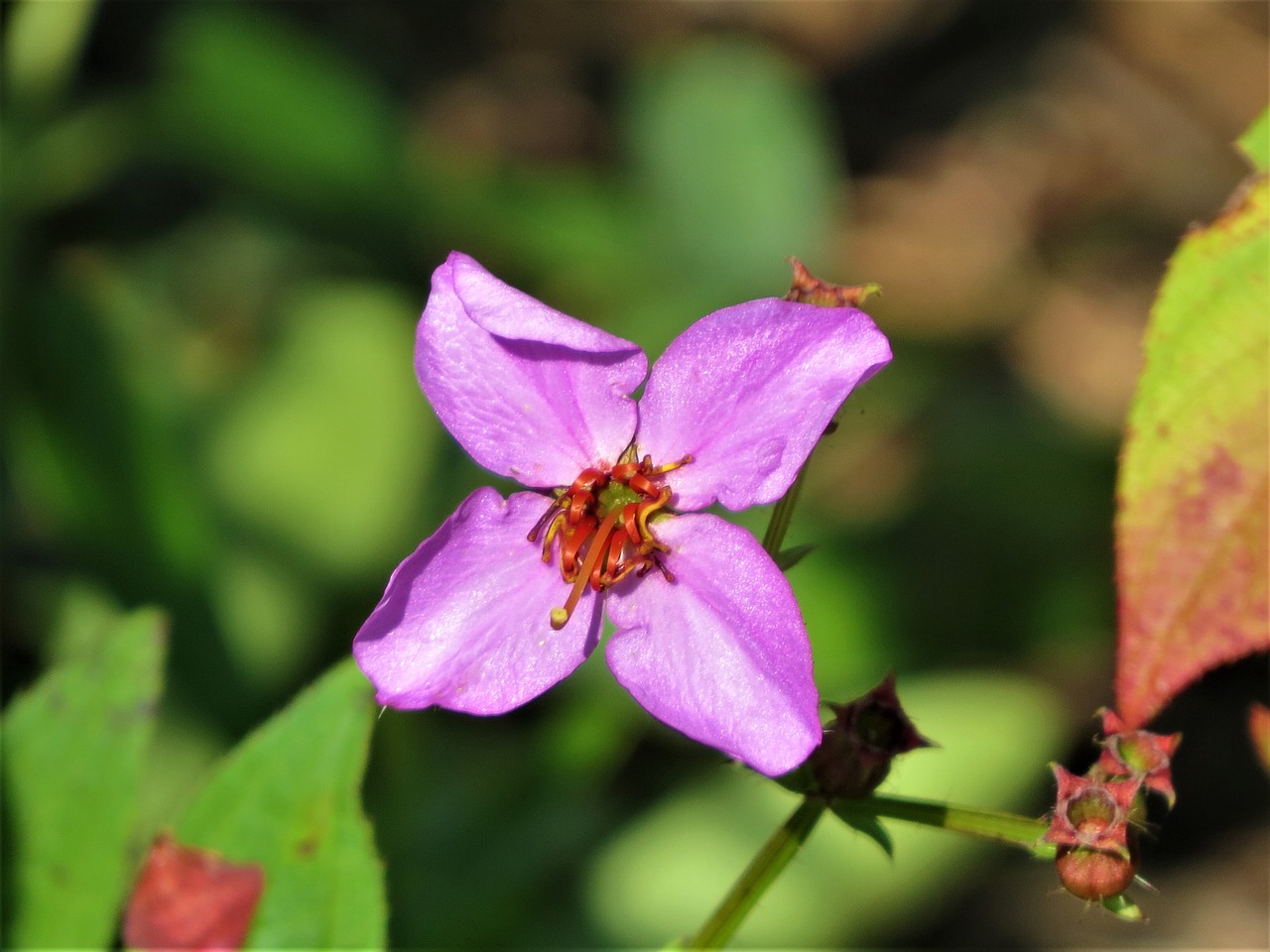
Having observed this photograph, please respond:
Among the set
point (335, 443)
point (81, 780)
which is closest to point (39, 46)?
point (335, 443)

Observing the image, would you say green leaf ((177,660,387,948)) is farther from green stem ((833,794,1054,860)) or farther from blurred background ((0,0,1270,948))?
blurred background ((0,0,1270,948))

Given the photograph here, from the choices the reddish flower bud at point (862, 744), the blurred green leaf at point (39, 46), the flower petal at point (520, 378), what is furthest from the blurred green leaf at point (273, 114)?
the reddish flower bud at point (862, 744)

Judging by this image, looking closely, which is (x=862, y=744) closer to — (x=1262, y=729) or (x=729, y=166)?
(x=1262, y=729)

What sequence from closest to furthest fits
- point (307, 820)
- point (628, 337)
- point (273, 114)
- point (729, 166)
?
point (307, 820)
point (628, 337)
point (273, 114)
point (729, 166)

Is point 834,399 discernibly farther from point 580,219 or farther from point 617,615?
point 580,219

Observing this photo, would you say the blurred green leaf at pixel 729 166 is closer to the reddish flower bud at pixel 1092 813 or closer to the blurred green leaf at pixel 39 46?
the blurred green leaf at pixel 39 46
